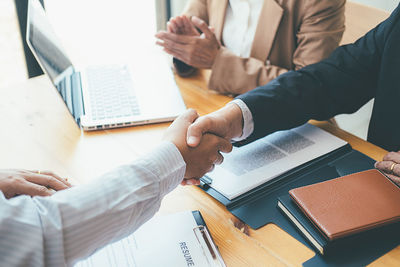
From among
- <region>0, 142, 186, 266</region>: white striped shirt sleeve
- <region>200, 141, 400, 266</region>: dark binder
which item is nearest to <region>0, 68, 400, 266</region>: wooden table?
<region>200, 141, 400, 266</region>: dark binder

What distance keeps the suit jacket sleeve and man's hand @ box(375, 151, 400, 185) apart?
0.52 m

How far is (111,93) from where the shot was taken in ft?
3.69

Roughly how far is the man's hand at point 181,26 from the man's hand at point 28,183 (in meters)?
0.77

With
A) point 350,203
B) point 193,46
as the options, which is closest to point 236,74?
point 193,46

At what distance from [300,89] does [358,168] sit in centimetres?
30

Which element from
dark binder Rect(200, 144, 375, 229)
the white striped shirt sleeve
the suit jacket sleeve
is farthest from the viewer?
the suit jacket sleeve

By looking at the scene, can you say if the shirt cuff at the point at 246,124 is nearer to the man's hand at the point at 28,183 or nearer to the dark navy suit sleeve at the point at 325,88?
the dark navy suit sleeve at the point at 325,88

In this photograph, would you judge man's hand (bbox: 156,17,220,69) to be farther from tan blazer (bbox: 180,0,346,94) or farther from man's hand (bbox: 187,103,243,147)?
man's hand (bbox: 187,103,243,147)

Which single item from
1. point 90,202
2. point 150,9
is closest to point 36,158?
point 90,202

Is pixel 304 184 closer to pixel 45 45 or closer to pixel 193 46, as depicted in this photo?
pixel 193 46

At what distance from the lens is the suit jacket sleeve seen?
1231 mm

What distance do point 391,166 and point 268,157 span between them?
0.29m

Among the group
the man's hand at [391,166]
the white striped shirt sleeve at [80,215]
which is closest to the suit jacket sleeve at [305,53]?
the man's hand at [391,166]

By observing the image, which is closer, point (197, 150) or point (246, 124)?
point (197, 150)
